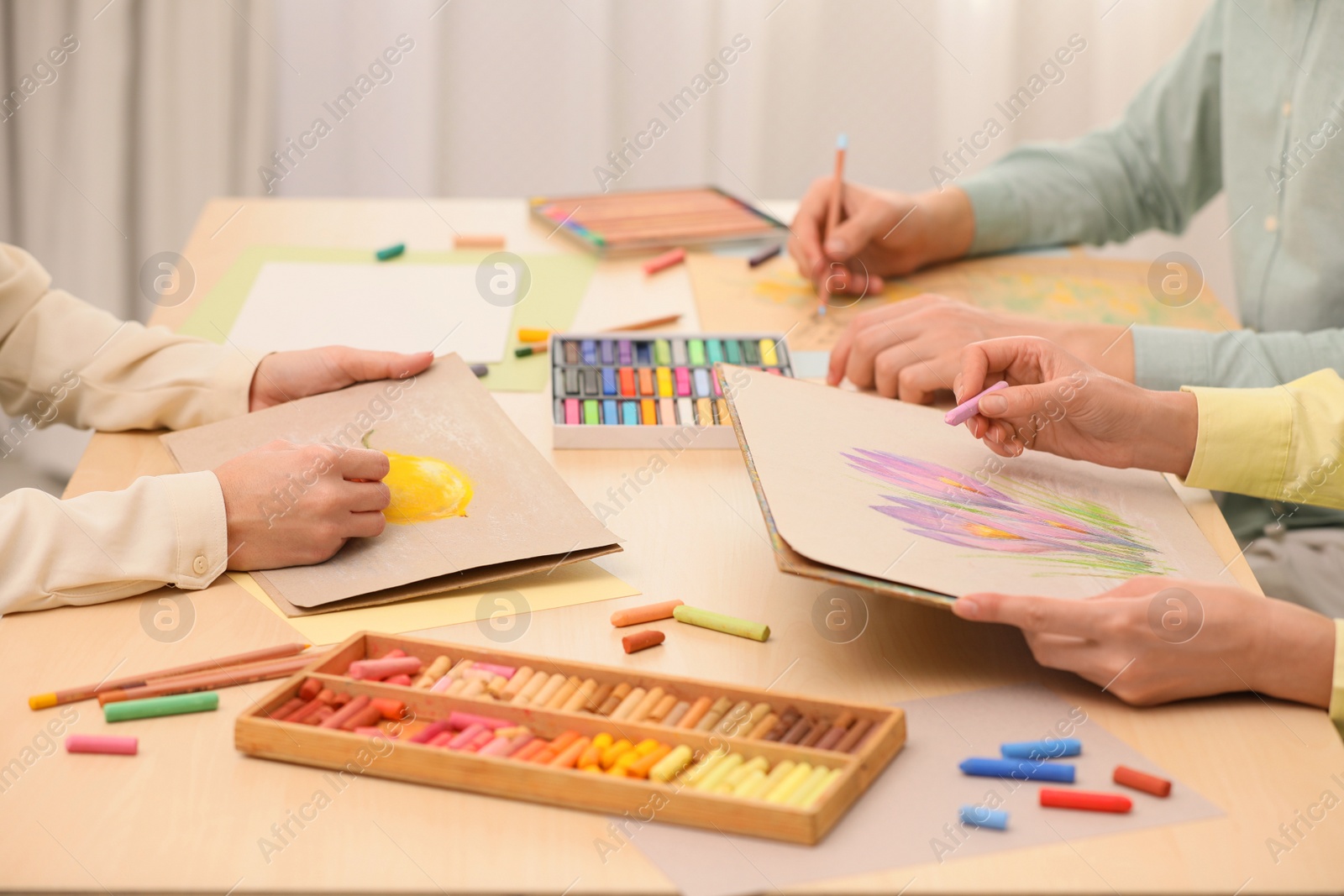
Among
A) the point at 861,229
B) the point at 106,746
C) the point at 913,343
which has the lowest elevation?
the point at 106,746

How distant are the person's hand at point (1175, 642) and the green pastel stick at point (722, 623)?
140 millimetres

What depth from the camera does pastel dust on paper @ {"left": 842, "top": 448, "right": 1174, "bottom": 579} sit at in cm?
76

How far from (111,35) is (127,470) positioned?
5.67 ft

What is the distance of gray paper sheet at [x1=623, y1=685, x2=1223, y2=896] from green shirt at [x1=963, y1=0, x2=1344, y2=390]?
0.50 metres

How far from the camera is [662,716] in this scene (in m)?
0.66

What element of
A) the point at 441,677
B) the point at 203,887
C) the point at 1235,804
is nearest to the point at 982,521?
the point at 1235,804

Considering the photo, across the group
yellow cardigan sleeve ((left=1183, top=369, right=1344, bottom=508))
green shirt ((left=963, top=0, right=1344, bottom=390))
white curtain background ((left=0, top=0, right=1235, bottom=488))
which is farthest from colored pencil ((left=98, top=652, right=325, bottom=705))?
white curtain background ((left=0, top=0, right=1235, bottom=488))

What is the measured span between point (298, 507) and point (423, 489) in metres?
0.10

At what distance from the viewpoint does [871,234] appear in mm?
1348

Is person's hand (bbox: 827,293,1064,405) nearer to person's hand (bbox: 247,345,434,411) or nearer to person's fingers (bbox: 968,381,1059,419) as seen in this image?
person's fingers (bbox: 968,381,1059,419)

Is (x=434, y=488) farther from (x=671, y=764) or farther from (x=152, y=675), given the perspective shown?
(x=671, y=764)

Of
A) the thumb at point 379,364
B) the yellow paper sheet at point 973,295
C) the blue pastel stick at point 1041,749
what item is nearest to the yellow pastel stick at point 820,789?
the blue pastel stick at point 1041,749

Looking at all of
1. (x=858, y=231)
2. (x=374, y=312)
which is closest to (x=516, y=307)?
(x=374, y=312)

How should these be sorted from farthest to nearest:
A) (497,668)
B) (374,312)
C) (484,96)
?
(484,96) → (374,312) → (497,668)
